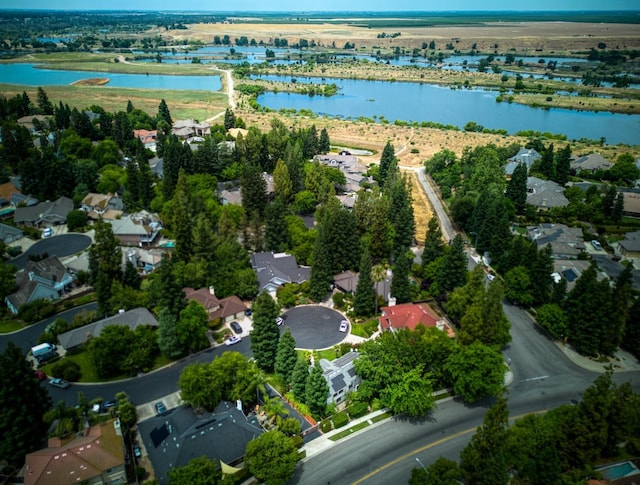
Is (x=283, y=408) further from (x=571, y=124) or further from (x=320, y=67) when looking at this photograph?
(x=320, y=67)

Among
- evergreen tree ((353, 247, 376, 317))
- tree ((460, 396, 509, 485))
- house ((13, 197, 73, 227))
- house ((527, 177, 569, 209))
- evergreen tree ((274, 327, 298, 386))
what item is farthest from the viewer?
house ((527, 177, 569, 209))

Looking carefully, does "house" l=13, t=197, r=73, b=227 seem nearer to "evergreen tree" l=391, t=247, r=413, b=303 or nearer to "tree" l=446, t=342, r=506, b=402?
"evergreen tree" l=391, t=247, r=413, b=303

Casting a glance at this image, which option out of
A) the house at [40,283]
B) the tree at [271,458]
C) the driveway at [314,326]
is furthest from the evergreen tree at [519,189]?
the house at [40,283]

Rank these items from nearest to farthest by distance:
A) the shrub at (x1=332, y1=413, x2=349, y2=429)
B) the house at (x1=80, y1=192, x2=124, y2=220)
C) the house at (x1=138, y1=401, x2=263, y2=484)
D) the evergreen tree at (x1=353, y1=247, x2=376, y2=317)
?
the house at (x1=138, y1=401, x2=263, y2=484)
the shrub at (x1=332, y1=413, x2=349, y2=429)
the evergreen tree at (x1=353, y1=247, x2=376, y2=317)
the house at (x1=80, y1=192, x2=124, y2=220)

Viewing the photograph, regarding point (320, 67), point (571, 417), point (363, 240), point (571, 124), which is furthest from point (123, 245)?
point (320, 67)

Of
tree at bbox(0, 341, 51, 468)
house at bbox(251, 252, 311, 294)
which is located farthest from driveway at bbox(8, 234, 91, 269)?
tree at bbox(0, 341, 51, 468)

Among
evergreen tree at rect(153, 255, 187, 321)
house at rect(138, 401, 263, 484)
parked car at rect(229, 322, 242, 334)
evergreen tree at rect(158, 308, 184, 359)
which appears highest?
evergreen tree at rect(153, 255, 187, 321)

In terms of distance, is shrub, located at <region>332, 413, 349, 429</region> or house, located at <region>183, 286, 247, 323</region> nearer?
shrub, located at <region>332, 413, 349, 429</region>
